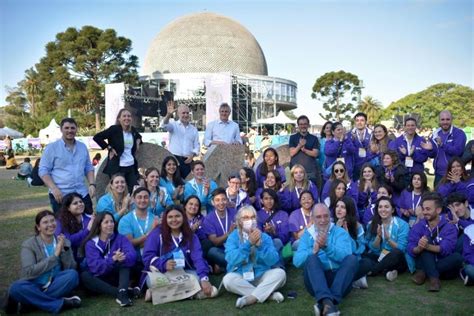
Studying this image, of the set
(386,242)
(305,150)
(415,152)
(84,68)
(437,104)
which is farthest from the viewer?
(437,104)

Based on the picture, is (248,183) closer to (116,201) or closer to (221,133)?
(116,201)

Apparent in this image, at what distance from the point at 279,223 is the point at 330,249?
133 centimetres

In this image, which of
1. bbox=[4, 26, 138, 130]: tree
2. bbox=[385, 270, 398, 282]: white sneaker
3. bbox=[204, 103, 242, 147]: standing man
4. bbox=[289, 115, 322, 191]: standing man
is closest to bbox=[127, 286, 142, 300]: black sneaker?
bbox=[385, 270, 398, 282]: white sneaker

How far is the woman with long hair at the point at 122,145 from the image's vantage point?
6.44 m

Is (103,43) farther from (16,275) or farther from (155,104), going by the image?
(16,275)

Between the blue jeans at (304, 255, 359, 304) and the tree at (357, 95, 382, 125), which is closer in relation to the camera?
the blue jeans at (304, 255, 359, 304)

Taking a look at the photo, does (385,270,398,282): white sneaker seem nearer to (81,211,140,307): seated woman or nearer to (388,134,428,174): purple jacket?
(388,134,428,174): purple jacket

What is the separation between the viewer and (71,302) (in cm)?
423

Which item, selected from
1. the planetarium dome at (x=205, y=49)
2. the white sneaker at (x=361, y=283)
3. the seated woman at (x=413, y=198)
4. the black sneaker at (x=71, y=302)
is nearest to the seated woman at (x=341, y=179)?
the seated woman at (x=413, y=198)

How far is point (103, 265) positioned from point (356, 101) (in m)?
51.6

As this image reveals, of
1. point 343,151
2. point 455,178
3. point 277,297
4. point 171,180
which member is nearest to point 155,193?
point 171,180

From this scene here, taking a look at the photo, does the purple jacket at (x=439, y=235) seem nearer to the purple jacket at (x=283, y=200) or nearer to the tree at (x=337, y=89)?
the purple jacket at (x=283, y=200)

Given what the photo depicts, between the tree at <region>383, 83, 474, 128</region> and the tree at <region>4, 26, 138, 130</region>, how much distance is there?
29.4m

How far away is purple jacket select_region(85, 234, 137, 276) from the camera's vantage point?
14.5 ft
